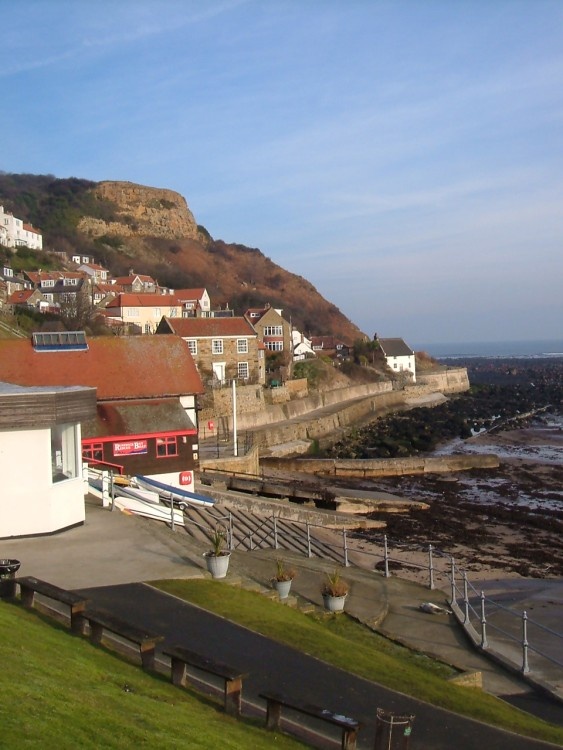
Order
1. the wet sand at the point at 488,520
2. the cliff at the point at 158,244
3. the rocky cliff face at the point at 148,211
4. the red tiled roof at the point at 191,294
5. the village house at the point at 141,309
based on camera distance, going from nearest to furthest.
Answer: the wet sand at the point at 488,520 → the village house at the point at 141,309 → the red tiled roof at the point at 191,294 → the cliff at the point at 158,244 → the rocky cliff face at the point at 148,211

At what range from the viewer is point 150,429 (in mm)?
23594

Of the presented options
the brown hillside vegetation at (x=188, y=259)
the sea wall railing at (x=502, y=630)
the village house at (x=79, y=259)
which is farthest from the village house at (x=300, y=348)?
the sea wall railing at (x=502, y=630)

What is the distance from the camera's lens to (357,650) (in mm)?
9359

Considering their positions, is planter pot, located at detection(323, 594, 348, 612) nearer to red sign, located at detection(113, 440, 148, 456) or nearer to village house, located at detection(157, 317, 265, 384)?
red sign, located at detection(113, 440, 148, 456)

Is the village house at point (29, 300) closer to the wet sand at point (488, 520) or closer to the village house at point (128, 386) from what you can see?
the wet sand at point (488, 520)

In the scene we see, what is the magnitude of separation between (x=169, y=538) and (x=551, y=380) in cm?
12158

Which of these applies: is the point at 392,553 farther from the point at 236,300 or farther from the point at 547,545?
the point at 236,300

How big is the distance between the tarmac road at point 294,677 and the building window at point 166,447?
44.9ft

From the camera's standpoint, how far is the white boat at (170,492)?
20.7 metres

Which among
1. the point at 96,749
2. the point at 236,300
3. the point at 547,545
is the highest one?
the point at 236,300

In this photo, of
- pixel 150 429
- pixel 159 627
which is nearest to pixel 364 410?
pixel 150 429

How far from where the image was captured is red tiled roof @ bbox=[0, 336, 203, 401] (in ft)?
78.9

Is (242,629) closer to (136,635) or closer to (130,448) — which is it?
(136,635)

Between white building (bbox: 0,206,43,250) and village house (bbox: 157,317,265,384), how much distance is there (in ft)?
148
